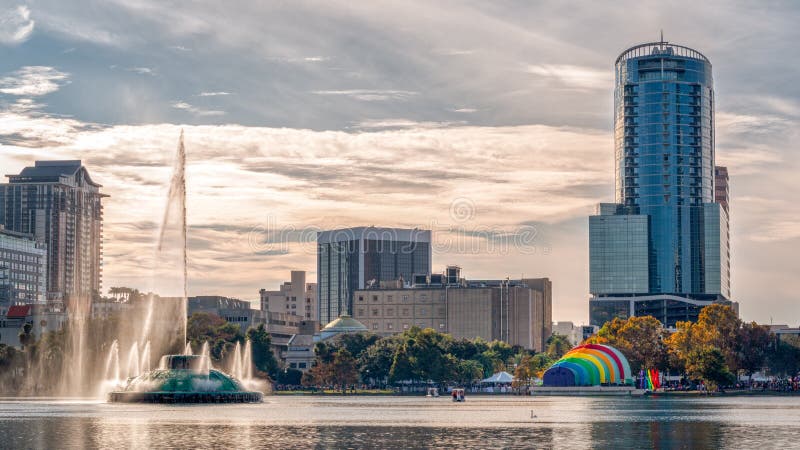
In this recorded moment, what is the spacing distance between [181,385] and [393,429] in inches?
2460

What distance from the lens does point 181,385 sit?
526ft

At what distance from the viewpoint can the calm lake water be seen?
85188mm

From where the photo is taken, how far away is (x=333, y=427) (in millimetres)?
107375

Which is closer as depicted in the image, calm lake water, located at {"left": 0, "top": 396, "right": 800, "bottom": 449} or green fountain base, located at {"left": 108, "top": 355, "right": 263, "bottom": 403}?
calm lake water, located at {"left": 0, "top": 396, "right": 800, "bottom": 449}

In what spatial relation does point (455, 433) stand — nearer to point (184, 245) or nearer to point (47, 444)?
point (47, 444)

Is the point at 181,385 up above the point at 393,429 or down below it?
above

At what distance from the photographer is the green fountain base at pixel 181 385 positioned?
160000 millimetres

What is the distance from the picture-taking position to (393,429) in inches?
4090

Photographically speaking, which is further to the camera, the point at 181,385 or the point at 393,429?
the point at 181,385

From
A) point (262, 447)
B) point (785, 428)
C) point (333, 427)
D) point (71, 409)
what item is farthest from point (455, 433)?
point (71, 409)

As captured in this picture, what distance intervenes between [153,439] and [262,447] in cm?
1040

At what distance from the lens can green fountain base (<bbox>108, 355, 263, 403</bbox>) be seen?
160 meters

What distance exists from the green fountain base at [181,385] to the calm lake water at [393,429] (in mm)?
16210

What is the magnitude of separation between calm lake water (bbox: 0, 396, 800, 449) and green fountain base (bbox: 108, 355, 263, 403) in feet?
53.2
